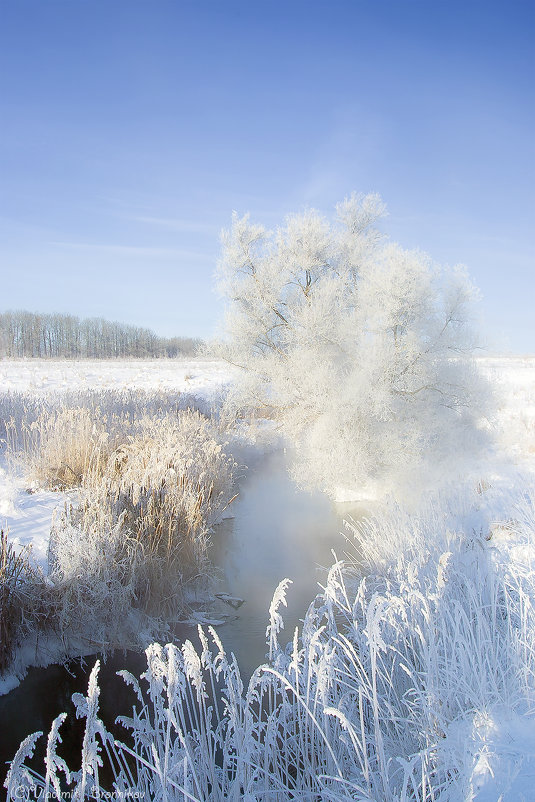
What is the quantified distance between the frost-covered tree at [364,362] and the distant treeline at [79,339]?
137 feet

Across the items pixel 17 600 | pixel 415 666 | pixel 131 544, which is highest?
pixel 131 544

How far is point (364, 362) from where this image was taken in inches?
365

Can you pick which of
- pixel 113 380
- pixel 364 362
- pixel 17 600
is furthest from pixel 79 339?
pixel 17 600

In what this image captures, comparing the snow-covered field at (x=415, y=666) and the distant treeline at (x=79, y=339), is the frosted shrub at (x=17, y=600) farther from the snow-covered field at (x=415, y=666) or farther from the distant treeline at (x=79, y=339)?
the distant treeline at (x=79, y=339)

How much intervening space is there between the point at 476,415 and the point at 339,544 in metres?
5.20

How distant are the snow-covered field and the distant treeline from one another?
4852 centimetres

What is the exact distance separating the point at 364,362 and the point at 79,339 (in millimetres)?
55867

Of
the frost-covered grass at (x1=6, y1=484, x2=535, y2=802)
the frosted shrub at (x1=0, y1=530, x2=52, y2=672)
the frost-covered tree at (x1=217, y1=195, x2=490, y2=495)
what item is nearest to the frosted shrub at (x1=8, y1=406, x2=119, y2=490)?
the frosted shrub at (x1=0, y1=530, x2=52, y2=672)

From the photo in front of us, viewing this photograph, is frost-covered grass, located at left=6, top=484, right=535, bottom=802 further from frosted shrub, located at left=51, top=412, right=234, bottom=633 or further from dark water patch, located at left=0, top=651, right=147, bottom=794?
frosted shrub, located at left=51, top=412, right=234, bottom=633

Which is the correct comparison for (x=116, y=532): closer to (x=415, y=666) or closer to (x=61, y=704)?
(x=61, y=704)

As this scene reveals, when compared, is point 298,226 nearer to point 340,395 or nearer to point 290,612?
point 340,395

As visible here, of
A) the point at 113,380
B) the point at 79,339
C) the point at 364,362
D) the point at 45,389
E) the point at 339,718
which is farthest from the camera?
the point at 79,339

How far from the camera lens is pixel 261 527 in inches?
298

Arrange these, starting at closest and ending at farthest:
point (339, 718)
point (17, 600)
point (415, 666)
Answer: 1. point (339, 718)
2. point (415, 666)
3. point (17, 600)
